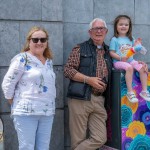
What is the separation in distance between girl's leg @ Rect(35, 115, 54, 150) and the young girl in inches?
44.2

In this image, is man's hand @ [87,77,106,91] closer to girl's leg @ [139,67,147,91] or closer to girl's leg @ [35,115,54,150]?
girl's leg @ [139,67,147,91]

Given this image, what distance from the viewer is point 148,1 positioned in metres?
5.64

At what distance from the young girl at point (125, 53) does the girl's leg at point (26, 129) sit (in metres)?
1.31

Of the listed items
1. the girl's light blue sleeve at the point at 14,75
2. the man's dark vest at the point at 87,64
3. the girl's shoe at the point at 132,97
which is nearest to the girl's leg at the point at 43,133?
the girl's light blue sleeve at the point at 14,75

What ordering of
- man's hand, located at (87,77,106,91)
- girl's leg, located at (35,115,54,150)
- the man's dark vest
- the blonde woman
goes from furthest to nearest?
the man's dark vest, man's hand, located at (87,77,106,91), girl's leg, located at (35,115,54,150), the blonde woman

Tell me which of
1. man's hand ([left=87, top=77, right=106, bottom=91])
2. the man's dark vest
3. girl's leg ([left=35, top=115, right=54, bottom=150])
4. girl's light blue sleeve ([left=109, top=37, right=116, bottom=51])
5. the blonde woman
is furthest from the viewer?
girl's light blue sleeve ([left=109, top=37, right=116, bottom=51])

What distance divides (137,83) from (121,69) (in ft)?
0.92

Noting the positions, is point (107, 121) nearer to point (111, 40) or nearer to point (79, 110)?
point (79, 110)

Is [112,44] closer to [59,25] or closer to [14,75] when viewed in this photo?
[59,25]

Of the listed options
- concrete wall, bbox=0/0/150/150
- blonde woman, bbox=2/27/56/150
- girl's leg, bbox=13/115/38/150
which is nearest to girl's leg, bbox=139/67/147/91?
concrete wall, bbox=0/0/150/150

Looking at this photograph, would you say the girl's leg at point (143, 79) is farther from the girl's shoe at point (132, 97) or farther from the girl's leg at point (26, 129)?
the girl's leg at point (26, 129)

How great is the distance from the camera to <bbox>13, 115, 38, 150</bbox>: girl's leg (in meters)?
3.82

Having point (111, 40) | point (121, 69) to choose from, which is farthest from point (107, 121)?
point (111, 40)

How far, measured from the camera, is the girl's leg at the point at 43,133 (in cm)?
396
